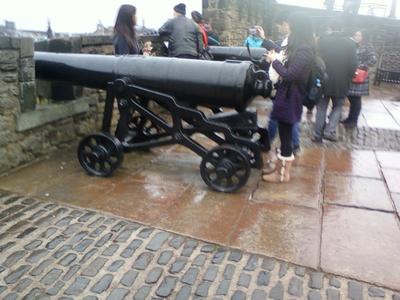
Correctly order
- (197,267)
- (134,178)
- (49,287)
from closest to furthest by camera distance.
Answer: (49,287) → (197,267) → (134,178)

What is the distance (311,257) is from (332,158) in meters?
2.72

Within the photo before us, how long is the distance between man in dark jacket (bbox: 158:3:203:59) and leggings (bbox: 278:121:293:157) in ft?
8.73

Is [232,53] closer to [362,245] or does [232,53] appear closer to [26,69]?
[26,69]

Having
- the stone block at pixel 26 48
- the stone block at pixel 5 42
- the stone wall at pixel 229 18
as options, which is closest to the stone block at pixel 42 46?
the stone block at pixel 26 48

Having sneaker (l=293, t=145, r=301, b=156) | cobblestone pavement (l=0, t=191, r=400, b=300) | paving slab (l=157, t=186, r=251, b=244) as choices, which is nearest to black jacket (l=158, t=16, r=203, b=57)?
sneaker (l=293, t=145, r=301, b=156)

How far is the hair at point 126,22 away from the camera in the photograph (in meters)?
5.28

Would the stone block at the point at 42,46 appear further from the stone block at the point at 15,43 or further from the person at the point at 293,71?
the person at the point at 293,71

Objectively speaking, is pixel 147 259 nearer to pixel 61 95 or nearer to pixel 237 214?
pixel 237 214

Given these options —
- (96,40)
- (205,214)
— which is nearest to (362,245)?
(205,214)

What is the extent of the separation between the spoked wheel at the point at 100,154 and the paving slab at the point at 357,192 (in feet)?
6.83

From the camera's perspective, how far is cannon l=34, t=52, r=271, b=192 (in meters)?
4.23

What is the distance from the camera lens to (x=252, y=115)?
183 inches

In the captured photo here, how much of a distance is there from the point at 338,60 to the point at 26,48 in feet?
13.7

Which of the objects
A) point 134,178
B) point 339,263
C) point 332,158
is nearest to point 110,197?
point 134,178
